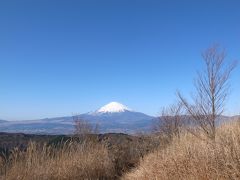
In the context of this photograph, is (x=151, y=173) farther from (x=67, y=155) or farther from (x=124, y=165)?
(x=124, y=165)

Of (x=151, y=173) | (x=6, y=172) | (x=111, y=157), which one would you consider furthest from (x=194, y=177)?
(x=111, y=157)

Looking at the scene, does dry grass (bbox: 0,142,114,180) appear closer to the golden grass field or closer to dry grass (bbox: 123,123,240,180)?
the golden grass field

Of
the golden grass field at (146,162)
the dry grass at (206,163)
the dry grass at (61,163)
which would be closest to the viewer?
the dry grass at (206,163)

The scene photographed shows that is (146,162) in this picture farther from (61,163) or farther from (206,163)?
(206,163)

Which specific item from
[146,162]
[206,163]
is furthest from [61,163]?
[206,163]

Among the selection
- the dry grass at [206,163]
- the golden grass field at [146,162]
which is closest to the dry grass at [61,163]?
the golden grass field at [146,162]

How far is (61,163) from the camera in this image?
470 inches

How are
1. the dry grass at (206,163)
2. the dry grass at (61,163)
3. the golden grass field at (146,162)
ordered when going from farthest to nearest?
the dry grass at (61,163) < the golden grass field at (146,162) < the dry grass at (206,163)

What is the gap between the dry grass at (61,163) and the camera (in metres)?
10.5

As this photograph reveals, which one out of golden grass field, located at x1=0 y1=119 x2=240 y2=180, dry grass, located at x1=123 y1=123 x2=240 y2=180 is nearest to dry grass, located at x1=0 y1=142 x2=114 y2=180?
golden grass field, located at x1=0 y1=119 x2=240 y2=180

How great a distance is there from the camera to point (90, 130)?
2166 cm

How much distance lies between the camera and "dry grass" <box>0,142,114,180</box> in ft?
34.6

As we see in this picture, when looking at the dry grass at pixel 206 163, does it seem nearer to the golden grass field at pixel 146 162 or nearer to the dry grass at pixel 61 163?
the golden grass field at pixel 146 162

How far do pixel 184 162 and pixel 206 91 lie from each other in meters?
6.29
